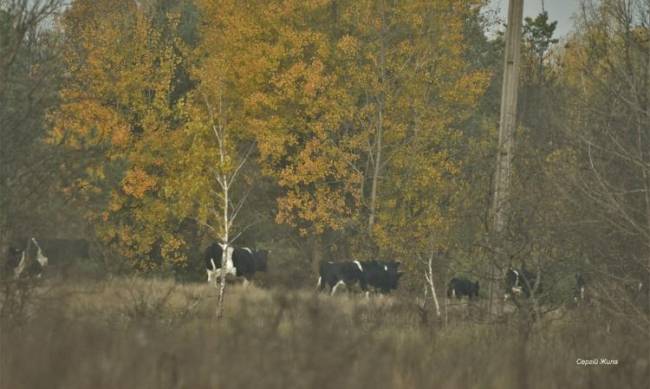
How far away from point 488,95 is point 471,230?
32211mm

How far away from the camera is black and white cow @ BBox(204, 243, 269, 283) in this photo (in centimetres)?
2822

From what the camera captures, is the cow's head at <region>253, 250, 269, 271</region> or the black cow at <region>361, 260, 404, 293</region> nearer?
the black cow at <region>361, 260, 404, 293</region>

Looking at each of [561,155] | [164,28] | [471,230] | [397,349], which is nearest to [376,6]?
[164,28]

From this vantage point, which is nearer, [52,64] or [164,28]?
[52,64]

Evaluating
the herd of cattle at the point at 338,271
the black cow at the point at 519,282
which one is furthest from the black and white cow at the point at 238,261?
the black cow at the point at 519,282

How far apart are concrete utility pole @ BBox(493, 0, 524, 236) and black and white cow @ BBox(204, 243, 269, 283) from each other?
1416 centimetres

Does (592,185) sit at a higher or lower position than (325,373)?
higher

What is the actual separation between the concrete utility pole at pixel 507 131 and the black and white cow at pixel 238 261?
14176mm

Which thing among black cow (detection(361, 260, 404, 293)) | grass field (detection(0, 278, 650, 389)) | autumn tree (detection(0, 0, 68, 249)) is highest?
autumn tree (detection(0, 0, 68, 249))

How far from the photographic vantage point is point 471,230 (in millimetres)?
15070

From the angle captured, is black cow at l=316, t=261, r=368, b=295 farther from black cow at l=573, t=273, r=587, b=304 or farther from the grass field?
the grass field

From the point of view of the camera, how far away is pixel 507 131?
594 inches

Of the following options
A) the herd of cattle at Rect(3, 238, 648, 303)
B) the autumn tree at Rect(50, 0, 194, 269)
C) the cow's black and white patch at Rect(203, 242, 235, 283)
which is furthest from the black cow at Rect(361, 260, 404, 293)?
the autumn tree at Rect(50, 0, 194, 269)

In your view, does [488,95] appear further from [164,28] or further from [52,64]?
[52,64]
